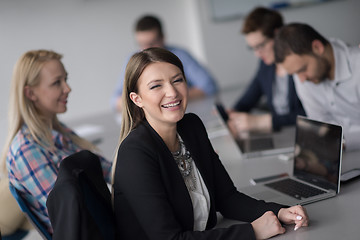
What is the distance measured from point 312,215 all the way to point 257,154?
32.1 inches

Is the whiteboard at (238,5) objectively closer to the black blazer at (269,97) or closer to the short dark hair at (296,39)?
the black blazer at (269,97)

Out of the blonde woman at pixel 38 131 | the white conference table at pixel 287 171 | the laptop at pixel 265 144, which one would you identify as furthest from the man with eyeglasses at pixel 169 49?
the blonde woman at pixel 38 131

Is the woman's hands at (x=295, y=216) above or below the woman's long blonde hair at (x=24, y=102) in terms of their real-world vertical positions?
below

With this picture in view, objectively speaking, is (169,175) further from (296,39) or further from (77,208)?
(296,39)

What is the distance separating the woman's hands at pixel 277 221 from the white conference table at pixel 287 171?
23mm

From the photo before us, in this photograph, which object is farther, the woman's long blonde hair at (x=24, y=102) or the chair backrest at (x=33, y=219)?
the woman's long blonde hair at (x=24, y=102)

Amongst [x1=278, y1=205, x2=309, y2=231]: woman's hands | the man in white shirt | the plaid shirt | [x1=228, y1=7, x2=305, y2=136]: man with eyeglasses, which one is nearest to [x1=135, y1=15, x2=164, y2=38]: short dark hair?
[x1=228, y1=7, x2=305, y2=136]: man with eyeglasses

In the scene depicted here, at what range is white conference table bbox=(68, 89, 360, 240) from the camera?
123cm

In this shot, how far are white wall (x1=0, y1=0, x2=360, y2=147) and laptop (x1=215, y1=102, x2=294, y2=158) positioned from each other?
3.61 metres

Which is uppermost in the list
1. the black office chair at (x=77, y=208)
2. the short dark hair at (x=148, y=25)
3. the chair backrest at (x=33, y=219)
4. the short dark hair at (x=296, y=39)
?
the short dark hair at (x=148, y=25)

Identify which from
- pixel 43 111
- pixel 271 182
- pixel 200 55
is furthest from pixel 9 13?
pixel 271 182

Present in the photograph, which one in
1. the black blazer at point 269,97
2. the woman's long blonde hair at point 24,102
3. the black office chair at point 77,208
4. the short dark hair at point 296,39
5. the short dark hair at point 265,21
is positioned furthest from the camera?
the short dark hair at point 265,21

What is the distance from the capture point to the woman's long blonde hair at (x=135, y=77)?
4.35 ft

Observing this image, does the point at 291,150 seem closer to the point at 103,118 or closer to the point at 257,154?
the point at 257,154
